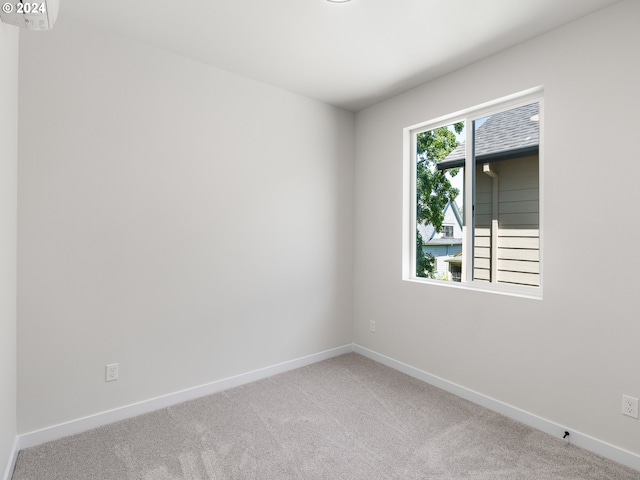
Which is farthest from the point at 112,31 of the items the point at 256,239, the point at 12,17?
the point at 256,239

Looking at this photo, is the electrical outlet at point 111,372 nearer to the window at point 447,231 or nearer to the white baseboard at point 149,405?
the white baseboard at point 149,405

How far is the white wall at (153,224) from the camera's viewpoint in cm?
211

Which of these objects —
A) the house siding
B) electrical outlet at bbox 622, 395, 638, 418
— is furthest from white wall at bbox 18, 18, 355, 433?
electrical outlet at bbox 622, 395, 638, 418

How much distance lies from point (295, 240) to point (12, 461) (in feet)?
7.69

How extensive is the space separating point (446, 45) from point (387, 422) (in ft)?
8.67

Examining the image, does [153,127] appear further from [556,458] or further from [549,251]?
[556,458]

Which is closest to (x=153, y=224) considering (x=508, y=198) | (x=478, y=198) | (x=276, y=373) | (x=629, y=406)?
(x=276, y=373)

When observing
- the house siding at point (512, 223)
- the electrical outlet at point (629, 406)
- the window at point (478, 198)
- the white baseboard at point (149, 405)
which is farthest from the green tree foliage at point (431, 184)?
the electrical outlet at point (629, 406)

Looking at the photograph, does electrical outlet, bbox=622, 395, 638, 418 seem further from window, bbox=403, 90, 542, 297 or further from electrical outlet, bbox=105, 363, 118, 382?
electrical outlet, bbox=105, 363, 118, 382

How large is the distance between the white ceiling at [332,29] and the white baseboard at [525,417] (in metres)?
2.54

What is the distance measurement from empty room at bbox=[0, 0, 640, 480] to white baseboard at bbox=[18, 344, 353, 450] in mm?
13

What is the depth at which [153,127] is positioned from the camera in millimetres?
2488

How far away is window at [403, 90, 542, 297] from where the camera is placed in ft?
8.27

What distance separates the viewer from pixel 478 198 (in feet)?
9.37
